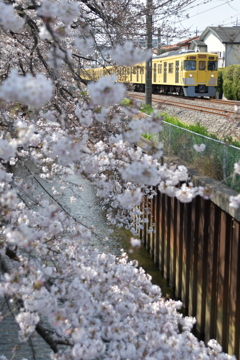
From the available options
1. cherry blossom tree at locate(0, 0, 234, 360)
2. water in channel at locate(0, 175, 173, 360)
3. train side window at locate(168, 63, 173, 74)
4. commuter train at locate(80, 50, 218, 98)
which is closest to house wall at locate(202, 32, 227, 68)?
train side window at locate(168, 63, 173, 74)

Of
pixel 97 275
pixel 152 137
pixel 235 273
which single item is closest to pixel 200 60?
pixel 152 137

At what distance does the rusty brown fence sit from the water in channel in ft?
2.39

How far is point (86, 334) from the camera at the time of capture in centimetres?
292

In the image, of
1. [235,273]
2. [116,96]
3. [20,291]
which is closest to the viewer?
[116,96]

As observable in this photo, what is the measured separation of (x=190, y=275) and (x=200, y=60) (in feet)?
56.0

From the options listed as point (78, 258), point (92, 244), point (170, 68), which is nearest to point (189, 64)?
point (170, 68)

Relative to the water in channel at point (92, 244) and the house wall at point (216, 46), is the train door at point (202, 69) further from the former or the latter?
the house wall at point (216, 46)

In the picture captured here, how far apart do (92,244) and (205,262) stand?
Result: 96.8 inches

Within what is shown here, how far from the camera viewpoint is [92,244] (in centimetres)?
456

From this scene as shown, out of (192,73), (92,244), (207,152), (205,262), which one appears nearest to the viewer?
(92,244)

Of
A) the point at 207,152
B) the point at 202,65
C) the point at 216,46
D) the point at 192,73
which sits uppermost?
the point at 216,46

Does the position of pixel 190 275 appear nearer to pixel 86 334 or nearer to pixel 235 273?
pixel 235 273

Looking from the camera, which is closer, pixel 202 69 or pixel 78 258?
pixel 78 258

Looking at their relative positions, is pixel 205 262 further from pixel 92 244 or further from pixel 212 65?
pixel 212 65
